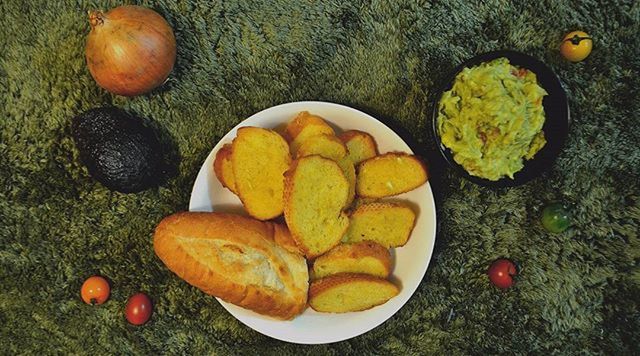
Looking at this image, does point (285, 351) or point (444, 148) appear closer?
point (444, 148)

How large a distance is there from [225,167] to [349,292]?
0.41 meters

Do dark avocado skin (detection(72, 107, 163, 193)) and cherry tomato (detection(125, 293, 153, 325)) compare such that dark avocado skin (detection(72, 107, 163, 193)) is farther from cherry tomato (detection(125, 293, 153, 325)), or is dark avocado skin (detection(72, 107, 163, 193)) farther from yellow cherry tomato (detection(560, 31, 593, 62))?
yellow cherry tomato (detection(560, 31, 593, 62))

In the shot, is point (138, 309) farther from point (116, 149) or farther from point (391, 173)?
point (391, 173)

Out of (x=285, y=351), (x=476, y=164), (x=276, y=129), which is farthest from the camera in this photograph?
(x=285, y=351)

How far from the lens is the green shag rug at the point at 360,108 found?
1.75m

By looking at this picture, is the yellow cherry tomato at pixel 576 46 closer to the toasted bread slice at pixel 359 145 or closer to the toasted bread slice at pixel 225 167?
the toasted bread slice at pixel 359 145

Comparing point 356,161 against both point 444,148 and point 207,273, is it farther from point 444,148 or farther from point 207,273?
point 207,273

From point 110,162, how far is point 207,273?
1.14ft

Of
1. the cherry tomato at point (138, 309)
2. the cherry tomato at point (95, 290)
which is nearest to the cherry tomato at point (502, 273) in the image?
the cherry tomato at point (138, 309)

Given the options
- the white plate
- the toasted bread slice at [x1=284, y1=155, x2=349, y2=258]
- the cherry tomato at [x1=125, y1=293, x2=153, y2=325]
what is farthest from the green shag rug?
the toasted bread slice at [x1=284, y1=155, x2=349, y2=258]

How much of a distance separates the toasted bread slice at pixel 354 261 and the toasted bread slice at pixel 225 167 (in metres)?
0.27

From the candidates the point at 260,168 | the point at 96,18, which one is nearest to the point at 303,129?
the point at 260,168

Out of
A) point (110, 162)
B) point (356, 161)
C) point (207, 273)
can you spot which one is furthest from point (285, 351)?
point (110, 162)

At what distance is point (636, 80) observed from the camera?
68.2 inches
